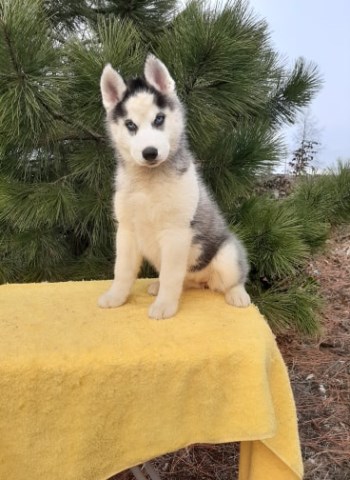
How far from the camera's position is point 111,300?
1273mm

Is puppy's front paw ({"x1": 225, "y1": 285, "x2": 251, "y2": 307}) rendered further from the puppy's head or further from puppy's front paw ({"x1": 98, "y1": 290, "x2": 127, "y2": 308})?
the puppy's head

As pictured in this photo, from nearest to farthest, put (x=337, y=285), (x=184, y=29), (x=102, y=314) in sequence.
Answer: (x=102, y=314), (x=184, y=29), (x=337, y=285)

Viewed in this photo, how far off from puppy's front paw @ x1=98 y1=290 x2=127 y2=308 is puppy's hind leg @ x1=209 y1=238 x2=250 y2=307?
26 cm

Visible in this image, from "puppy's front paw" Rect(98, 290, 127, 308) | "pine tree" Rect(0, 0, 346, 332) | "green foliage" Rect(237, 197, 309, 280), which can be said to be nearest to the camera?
"puppy's front paw" Rect(98, 290, 127, 308)

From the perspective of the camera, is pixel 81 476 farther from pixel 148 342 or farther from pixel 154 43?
pixel 154 43

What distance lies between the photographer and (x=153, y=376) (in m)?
1.02

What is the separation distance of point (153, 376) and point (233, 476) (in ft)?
2.65

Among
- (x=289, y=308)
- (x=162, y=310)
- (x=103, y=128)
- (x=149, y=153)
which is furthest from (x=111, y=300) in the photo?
(x=289, y=308)

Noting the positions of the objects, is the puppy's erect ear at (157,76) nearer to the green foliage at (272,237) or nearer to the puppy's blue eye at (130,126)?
the puppy's blue eye at (130,126)

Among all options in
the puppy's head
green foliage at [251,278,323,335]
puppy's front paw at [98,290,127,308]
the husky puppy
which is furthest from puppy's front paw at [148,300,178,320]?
green foliage at [251,278,323,335]

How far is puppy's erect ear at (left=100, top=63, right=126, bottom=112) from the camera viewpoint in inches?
44.6

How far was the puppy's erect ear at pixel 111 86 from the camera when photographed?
1134 millimetres

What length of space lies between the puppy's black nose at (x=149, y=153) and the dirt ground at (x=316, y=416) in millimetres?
1086

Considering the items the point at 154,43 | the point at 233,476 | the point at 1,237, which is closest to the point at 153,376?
the point at 233,476
